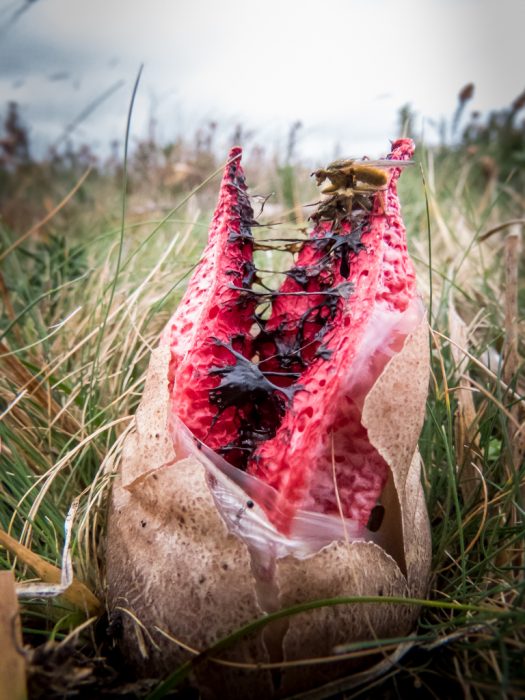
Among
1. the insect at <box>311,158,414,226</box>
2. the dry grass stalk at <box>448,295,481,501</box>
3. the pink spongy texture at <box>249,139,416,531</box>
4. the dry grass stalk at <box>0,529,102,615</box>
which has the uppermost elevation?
the insect at <box>311,158,414,226</box>

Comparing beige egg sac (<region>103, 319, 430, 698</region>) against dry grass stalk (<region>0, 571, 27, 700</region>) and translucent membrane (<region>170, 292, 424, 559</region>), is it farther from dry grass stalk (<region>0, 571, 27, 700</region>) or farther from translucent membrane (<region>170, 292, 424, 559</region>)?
dry grass stalk (<region>0, 571, 27, 700</region>)

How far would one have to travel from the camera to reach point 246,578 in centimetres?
95

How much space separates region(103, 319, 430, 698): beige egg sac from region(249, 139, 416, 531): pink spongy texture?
58 millimetres

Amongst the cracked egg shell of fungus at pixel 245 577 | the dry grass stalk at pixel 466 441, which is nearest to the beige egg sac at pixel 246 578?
the cracked egg shell of fungus at pixel 245 577

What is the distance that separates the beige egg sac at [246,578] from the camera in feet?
3.17

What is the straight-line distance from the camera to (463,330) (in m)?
1.86

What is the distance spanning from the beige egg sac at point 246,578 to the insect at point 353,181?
0.27 m

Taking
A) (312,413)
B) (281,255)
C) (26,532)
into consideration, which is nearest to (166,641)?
(312,413)

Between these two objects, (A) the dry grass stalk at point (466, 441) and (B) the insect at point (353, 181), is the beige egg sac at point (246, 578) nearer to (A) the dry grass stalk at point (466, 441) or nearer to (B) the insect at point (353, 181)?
(B) the insect at point (353, 181)

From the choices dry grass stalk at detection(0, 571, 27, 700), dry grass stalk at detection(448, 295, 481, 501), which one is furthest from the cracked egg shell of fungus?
dry grass stalk at detection(448, 295, 481, 501)

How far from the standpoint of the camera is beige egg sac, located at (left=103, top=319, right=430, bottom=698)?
965mm

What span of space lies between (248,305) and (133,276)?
154 cm

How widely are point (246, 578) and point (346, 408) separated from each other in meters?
0.33

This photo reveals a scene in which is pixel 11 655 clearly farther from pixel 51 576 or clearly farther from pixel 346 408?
pixel 346 408
